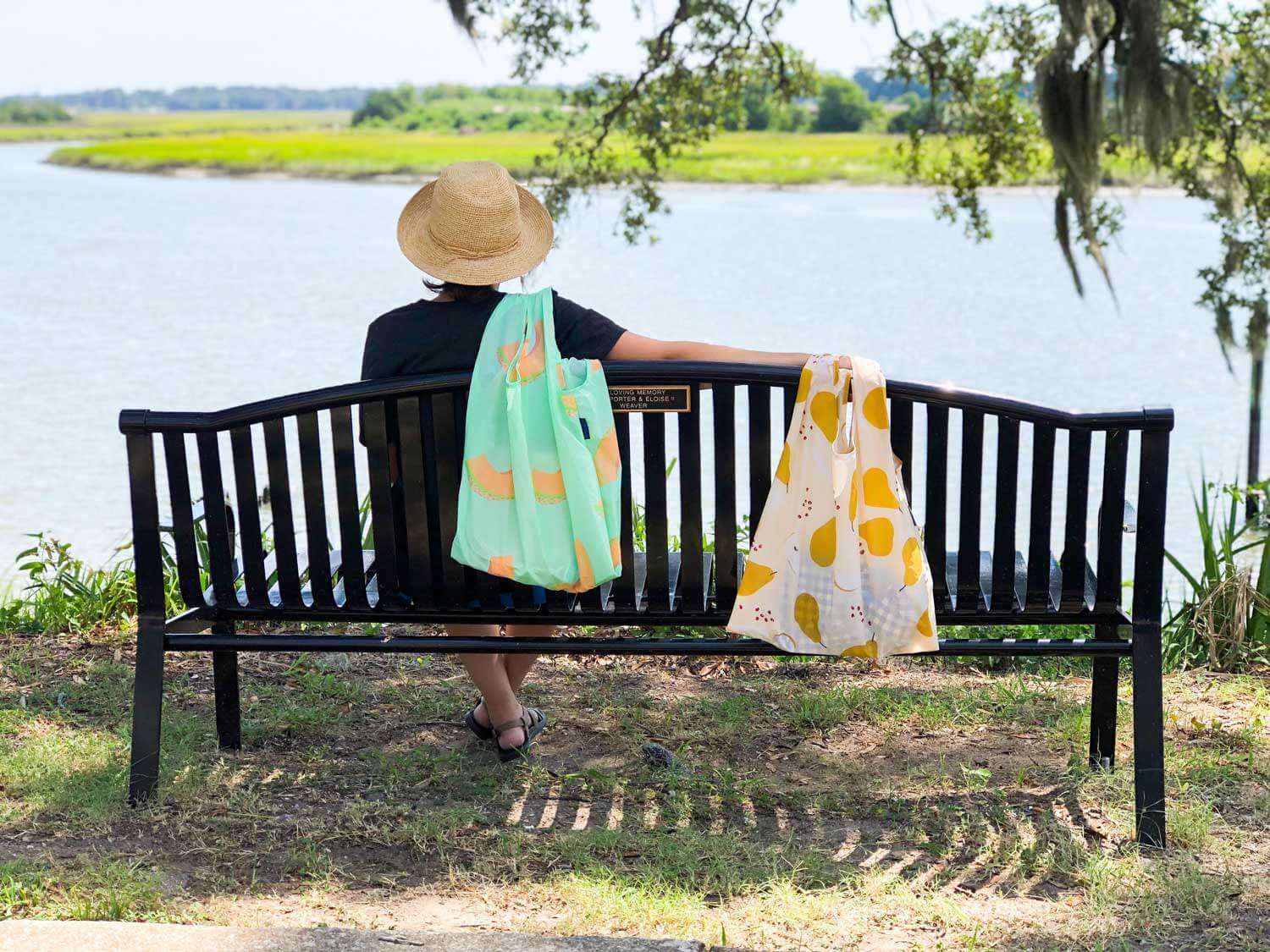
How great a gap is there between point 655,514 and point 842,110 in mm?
28571

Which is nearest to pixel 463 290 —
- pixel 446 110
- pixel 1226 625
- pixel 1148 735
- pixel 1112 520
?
pixel 1112 520

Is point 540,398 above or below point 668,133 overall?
below

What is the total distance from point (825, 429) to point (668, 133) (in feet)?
20.3

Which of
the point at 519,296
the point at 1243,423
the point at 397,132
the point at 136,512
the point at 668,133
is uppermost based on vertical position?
the point at 397,132

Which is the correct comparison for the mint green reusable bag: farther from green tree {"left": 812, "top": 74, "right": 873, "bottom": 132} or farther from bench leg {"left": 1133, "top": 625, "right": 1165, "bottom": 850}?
green tree {"left": 812, "top": 74, "right": 873, "bottom": 132}

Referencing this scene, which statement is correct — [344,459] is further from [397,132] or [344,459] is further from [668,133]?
[397,132]

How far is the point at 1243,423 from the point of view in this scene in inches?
424

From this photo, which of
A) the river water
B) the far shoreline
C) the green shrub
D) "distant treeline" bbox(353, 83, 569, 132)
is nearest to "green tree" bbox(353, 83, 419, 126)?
"distant treeline" bbox(353, 83, 569, 132)

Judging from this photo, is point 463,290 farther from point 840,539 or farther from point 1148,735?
point 1148,735

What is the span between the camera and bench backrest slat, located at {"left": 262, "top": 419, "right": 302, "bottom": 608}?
281cm

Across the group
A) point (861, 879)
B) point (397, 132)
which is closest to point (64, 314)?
point (861, 879)

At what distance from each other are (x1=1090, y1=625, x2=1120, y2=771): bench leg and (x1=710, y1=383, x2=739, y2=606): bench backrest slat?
0.82 metres

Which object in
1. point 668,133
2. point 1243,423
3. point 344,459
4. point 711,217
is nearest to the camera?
point 344,459

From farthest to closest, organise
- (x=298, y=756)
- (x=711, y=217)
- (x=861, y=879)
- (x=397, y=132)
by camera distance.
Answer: (x=397, y=132) < (x=711, y=217) < (x=298, y=756) < (x=861, y=879)
